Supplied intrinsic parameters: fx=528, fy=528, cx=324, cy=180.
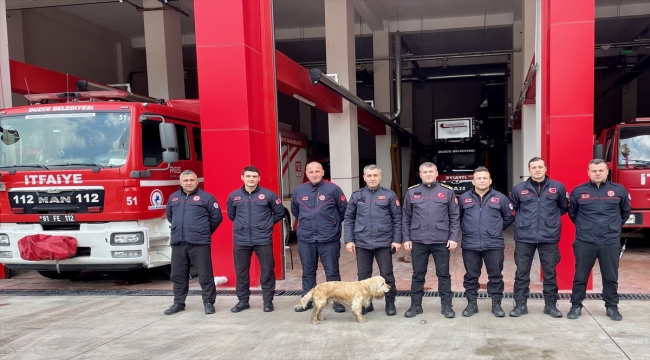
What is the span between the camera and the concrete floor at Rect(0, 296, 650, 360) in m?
4.55

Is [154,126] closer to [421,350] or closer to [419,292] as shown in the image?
[419,292]

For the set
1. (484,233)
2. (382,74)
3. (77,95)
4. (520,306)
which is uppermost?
(382,74)

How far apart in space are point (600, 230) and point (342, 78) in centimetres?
744

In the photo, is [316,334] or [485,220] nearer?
[316,334]

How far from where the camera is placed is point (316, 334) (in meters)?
5.13

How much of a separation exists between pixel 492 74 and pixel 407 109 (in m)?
5.17

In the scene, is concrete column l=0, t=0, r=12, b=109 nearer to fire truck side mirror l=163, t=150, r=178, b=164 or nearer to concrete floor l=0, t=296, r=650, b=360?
fire truck side mirror l=163, t=150, r=178, b=164

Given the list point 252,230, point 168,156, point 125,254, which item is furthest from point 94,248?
point 252,230

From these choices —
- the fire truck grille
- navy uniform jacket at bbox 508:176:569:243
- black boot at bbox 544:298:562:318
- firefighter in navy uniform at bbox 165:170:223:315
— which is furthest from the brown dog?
the fire truck grille

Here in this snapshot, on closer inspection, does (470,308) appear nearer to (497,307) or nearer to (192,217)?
(497,307)

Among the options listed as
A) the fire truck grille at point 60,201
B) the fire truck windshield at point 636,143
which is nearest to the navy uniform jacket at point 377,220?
the fire truck grille at point 60,201

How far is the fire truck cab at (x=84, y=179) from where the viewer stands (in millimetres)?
6766

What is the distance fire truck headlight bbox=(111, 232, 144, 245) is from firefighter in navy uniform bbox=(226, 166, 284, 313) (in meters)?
1.56

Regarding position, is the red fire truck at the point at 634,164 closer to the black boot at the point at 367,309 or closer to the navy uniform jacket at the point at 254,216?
the black boot at the point at 367,309
